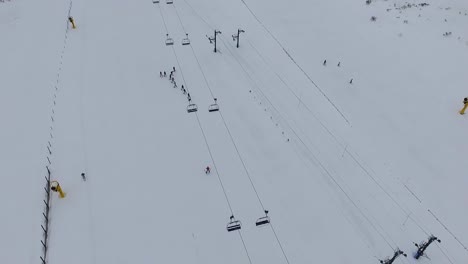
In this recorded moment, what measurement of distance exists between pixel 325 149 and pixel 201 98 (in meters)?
7.70

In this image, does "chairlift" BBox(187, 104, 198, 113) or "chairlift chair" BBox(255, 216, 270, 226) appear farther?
"chairlift" BBox(187, 104, 198, 113)

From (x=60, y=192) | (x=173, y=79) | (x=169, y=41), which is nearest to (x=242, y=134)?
(x=173, y=79)

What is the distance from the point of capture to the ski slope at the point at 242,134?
1518 cm

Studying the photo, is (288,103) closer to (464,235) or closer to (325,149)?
(325,149)

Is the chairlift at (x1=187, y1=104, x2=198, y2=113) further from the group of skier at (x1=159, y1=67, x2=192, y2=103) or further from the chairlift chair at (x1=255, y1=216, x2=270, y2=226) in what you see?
the chairlift chair at (x1=255, y1=216, x2=270, y2=226)

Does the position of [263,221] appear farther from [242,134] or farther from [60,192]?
[60,192]

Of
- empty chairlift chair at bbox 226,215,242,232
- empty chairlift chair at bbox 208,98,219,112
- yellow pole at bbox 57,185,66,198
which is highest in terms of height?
empty chairlift chair at bbox 208,98,219,112

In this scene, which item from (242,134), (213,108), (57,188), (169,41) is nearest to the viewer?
(57,188)

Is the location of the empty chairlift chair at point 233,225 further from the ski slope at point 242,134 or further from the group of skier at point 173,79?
the group of skier at point 173,79

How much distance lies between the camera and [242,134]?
63.3 ft

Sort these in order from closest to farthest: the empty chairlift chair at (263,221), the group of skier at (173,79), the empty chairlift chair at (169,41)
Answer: the empty chairlift chair at (263,221)
the group of skier at (173,79)
the empty chairlift chair at (169,41)

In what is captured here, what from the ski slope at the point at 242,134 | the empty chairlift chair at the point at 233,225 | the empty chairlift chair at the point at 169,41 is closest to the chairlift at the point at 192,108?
the ski slope at the point at 242,134

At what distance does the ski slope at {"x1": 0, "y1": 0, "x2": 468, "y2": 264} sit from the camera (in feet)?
49.8

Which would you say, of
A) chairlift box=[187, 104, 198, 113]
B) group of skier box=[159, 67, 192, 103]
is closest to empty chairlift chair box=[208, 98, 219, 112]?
chairlift box=[187, 104, 198, 113]
